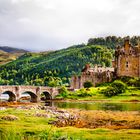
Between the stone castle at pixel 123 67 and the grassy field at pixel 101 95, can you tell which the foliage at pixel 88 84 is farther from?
the grassy field at pixel 101 95

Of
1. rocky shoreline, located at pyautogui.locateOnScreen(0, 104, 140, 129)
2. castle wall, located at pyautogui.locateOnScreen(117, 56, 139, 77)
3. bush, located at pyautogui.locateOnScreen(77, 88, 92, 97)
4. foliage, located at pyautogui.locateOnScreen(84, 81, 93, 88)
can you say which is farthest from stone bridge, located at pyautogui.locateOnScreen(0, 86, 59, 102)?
rocky shoreline, located at pyautogui.locateOnScreen(0, 104, 140, 129)

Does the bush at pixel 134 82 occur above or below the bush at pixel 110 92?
above

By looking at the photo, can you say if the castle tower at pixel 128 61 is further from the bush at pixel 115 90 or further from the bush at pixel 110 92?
the bush at pixel 110 92

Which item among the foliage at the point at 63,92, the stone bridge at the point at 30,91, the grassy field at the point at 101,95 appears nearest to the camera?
the grassy field at the point at 101,95

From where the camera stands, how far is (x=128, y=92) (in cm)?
14300

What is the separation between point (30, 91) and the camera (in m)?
150

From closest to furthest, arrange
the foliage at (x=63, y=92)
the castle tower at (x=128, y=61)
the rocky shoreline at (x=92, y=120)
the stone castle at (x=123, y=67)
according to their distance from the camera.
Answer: the rocky shoreline at (x=92, y=120) < the foliage at (x=63, y=92) < the castle tower at (x=128, y=61) < the stone castle at (x=123, y=67)

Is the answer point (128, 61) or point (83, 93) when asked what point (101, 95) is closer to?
point (83, 93)

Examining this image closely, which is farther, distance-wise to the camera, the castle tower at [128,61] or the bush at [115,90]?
the castle tower at [128,61]

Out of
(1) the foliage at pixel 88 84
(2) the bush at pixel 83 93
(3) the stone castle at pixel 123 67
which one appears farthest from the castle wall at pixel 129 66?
(2) the bush at pixel 83 93

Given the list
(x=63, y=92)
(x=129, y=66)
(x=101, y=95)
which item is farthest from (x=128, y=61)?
(x=101, y=95)

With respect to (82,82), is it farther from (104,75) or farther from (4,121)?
(4,121)

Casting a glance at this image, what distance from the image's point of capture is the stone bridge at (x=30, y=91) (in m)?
141

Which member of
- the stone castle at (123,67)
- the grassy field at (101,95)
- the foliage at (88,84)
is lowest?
the grassy field at (101,95)
